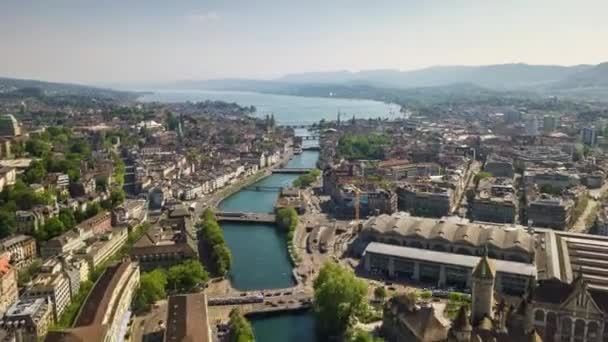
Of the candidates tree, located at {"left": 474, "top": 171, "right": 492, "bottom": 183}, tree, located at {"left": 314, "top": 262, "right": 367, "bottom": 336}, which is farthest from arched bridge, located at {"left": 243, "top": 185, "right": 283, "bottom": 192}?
tree, located at {"left": 314, "top": 262, "right": 367, "bottom": 336}

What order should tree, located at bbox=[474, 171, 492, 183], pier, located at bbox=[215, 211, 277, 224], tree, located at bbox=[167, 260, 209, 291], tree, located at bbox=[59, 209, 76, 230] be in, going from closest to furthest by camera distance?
tree, located at bbox=[167, 260, 209, 291], tree, located at bbox=[59, 209, 76, 230], pier, located at bbox=[215, 211, 277, 224], tree, located at bbox=[474, 171, 492, 183]

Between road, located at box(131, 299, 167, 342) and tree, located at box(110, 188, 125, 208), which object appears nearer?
road, located at box(131, 299, 167, 342)

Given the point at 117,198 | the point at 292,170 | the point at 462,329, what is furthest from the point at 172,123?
the point at 462,329

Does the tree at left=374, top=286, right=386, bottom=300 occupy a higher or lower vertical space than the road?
higher

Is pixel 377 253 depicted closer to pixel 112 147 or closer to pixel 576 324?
pixel 576 324

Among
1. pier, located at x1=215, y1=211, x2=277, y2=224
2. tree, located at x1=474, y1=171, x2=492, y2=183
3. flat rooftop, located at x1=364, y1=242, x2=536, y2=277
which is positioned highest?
tree, located at x1=474, y1=171, x2=492, y2=183

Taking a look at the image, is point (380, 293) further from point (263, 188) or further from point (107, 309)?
point (263, 188)

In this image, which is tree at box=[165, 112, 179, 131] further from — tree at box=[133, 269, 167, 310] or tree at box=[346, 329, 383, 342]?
tree at box=[346, 329, 383, 342]

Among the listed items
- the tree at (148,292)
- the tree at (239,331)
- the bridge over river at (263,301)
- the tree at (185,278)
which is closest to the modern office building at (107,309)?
the tree at (148,292)
